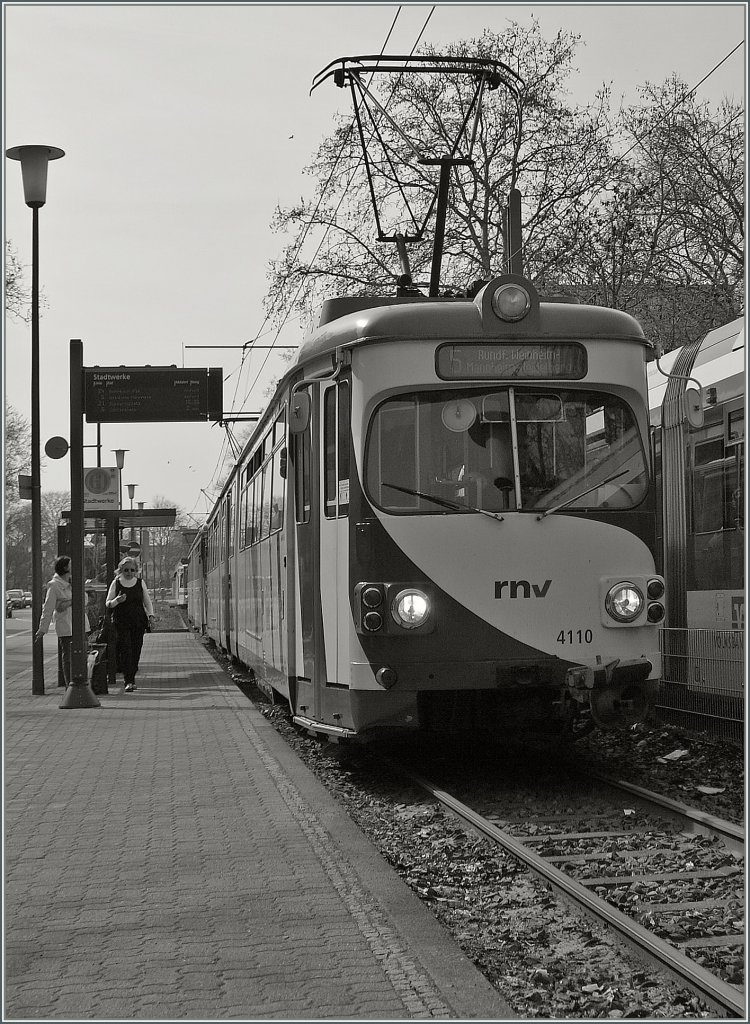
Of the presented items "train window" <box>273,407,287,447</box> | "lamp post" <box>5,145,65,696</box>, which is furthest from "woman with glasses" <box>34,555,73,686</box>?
"train window" <box>273,407,287,447</box>

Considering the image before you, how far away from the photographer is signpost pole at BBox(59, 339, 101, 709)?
1513 cm

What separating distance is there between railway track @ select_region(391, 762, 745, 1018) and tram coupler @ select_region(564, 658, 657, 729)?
456mm

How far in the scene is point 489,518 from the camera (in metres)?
8.24

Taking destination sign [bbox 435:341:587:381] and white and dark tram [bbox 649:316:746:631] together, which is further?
white and dark tram [bbox 649:316:746:631]

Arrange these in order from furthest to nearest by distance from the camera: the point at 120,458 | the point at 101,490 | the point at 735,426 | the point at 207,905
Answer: the point at 120,458 → the point at 101,490 → the point at 735,426 → the point at 207,905

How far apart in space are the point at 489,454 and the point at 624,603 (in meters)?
1.31

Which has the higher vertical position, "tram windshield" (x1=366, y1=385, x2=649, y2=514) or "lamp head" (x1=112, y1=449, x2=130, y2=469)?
"lamp head" (x1=112, y1=449, x2=130, y2=469)

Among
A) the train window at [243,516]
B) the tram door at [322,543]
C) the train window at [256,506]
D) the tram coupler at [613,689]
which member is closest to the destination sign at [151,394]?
the train window at [243,516]

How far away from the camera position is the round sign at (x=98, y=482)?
24.2m

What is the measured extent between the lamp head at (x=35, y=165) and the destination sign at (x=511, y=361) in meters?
9.51

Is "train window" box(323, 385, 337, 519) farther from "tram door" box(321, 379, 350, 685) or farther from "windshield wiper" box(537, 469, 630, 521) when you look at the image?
"windshield wiper" box(537, 469, 630, 521)

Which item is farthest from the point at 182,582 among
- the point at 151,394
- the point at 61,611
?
the point at 61,611

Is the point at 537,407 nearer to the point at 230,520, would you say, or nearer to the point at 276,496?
the point at 276,496

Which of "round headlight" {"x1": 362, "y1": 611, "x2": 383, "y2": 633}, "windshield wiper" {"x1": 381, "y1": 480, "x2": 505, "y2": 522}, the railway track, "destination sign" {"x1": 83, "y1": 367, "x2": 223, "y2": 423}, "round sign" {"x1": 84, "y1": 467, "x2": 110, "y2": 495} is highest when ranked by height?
"destination sign" {"x1": 83, "y1": 367, "x2": 223, "y2": 423}
